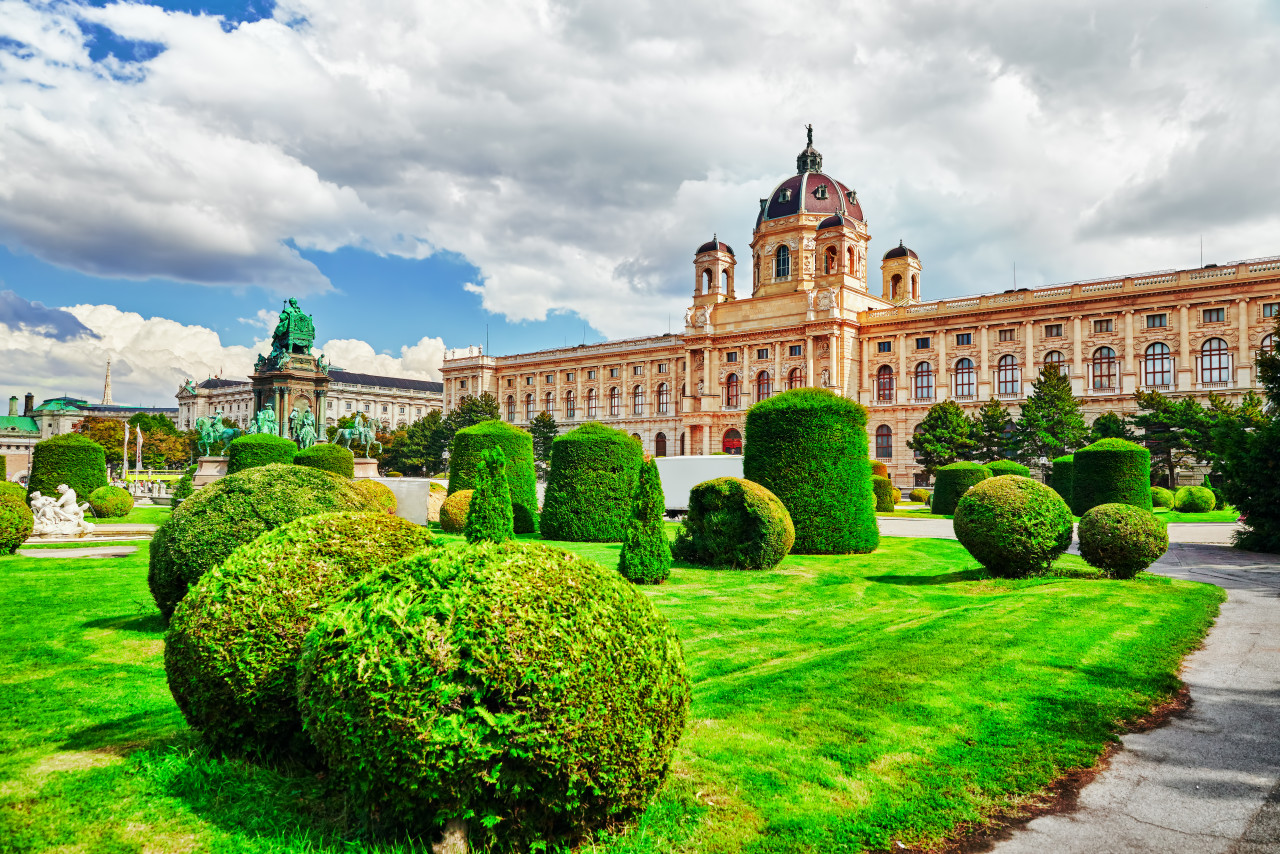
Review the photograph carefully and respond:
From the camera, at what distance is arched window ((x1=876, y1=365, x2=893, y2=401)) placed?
200 ft

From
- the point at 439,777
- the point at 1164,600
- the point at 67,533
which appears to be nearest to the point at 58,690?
the point at 439,777

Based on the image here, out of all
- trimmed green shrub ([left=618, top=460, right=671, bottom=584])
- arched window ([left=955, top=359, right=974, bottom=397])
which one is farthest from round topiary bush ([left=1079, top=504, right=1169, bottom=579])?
arched window ([left=955, top=359, right=974, bottom=397])

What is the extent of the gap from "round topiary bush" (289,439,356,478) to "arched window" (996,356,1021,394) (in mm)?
46059

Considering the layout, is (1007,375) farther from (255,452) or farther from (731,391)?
(255,452)

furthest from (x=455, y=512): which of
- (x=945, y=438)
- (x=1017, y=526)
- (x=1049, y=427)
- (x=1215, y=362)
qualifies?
(x=1215, y=362)

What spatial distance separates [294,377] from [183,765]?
135 feet

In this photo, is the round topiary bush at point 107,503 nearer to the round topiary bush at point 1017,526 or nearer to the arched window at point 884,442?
the round topiary bush at point 1017,526

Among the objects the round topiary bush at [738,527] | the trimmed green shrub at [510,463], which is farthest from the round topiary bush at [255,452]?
the round topiary bush at [738,527]

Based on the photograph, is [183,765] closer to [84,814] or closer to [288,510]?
[84,814]

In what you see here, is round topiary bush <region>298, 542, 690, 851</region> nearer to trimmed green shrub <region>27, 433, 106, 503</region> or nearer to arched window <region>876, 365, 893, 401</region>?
trimmed green shrub <region>27, 433, 106, 503</region>

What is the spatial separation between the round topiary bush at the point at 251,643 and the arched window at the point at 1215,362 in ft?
190

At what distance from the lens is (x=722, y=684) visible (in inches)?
272

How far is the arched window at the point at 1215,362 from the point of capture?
4812 centimetres

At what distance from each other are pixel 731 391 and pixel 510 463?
1879 inches
